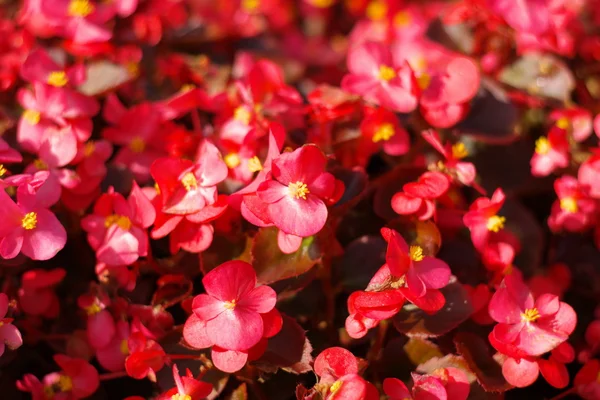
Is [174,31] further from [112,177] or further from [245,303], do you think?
[245,303]

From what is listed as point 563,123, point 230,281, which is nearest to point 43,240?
point 230,281

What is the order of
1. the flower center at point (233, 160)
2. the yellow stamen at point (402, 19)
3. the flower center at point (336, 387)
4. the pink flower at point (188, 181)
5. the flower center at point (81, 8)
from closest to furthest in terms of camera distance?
the flower center at point (336, 387)
the pink flower at point (188, 181)
the flower center at point (233, 160)
the flower center at point (81, 8)
the yellow stamen at point (402, 19)

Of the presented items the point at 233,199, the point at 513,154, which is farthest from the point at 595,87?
the point at 233,199

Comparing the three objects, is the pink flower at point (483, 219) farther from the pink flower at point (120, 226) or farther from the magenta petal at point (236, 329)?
the pink flower at point (120, 226)

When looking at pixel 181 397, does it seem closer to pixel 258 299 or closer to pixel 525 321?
pixel 258 299

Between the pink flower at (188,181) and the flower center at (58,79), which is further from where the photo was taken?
the flower center at (58,79)

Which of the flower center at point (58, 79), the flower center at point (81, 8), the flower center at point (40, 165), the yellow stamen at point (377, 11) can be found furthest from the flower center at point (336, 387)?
the yellow stamen at point (377, 11)
